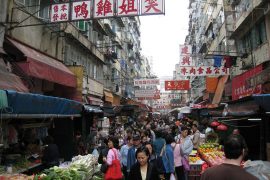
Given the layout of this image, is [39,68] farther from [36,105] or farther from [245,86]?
[245,86]

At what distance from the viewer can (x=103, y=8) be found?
11844 mm

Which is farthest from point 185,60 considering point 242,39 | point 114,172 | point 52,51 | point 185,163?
point 114,172

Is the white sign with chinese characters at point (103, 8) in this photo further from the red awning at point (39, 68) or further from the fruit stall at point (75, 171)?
the fruit stall at point (75, 171)

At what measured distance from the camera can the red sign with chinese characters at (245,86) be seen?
14.1m

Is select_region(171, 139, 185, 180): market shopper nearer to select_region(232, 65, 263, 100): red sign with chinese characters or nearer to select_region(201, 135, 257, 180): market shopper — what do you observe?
select_region(201, 135, 257, 180): market shopper

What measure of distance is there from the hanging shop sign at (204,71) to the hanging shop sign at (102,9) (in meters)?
12.4

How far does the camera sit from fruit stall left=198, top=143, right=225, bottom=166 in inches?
376

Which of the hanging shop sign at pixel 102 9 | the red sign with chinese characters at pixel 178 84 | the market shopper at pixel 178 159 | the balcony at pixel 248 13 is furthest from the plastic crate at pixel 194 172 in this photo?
the red sign with chinese characters at pixel 178 84

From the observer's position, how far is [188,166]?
9.23 m

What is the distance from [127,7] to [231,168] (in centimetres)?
901

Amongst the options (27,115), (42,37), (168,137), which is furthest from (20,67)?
(168,137)

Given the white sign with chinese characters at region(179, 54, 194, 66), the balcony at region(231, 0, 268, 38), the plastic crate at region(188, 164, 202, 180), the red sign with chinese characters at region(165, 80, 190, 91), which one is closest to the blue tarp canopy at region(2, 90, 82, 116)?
the plastic crate at region(188, 164, 202, 180)

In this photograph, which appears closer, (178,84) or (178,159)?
(178,159)

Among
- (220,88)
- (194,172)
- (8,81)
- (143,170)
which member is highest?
(220,88)
